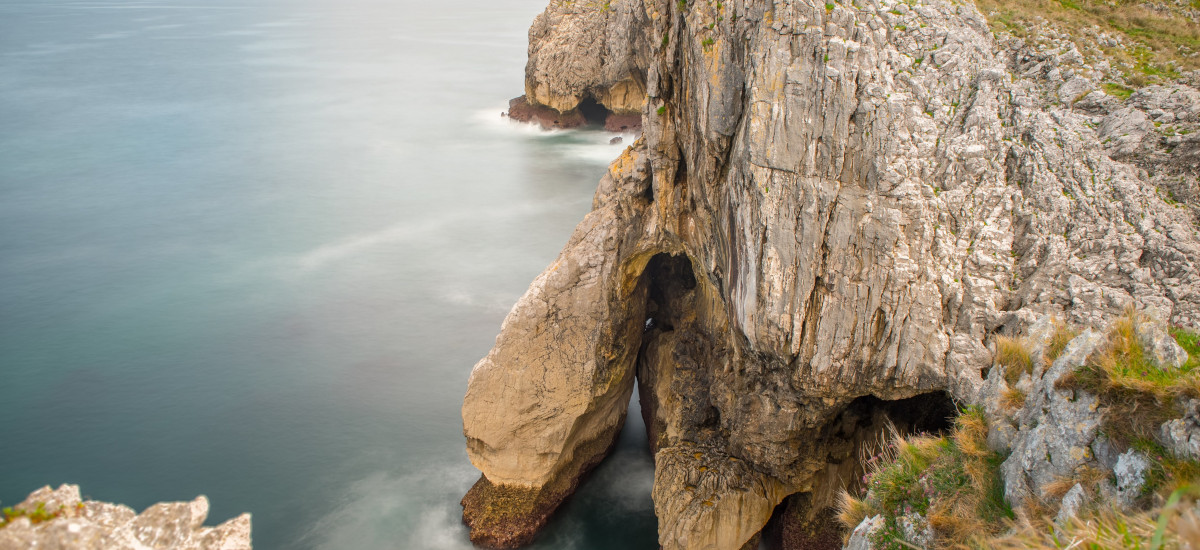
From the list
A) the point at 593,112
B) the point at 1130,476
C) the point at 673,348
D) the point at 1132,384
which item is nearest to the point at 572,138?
the point at 593,112

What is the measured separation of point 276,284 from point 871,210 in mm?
26418

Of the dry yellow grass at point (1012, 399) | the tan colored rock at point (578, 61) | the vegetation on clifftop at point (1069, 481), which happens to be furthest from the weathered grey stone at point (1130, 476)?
the tan colored rock at point (578, 61)

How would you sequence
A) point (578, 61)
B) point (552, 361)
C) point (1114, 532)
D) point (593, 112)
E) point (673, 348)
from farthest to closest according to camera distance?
point (593, 112) < point (578, 61) < point (673, 348) < point (552, 361) < point (1114, 532)

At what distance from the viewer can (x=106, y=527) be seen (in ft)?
17.9

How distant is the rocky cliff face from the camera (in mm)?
10031

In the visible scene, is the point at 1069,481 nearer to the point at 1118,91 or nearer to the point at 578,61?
the point at 1118,91

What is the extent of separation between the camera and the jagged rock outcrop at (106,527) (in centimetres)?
→ 514

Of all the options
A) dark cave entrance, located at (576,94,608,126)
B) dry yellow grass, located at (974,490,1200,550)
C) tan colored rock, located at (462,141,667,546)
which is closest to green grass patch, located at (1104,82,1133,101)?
dry yellow grass, located at (974,490,1200,550)

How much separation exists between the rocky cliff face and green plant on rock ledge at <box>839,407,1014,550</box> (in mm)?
1054

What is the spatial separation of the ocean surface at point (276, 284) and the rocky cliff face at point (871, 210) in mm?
6150

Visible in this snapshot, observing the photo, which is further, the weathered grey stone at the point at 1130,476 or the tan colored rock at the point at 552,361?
the tan colored rock at the point at 552,361

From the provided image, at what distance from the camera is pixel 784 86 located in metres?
10.7

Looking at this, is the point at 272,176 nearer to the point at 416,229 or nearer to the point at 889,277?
the point at 416,229

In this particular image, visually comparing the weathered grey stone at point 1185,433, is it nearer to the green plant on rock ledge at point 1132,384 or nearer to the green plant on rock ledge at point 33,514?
the green plant on rock ledge at point 1132,384
